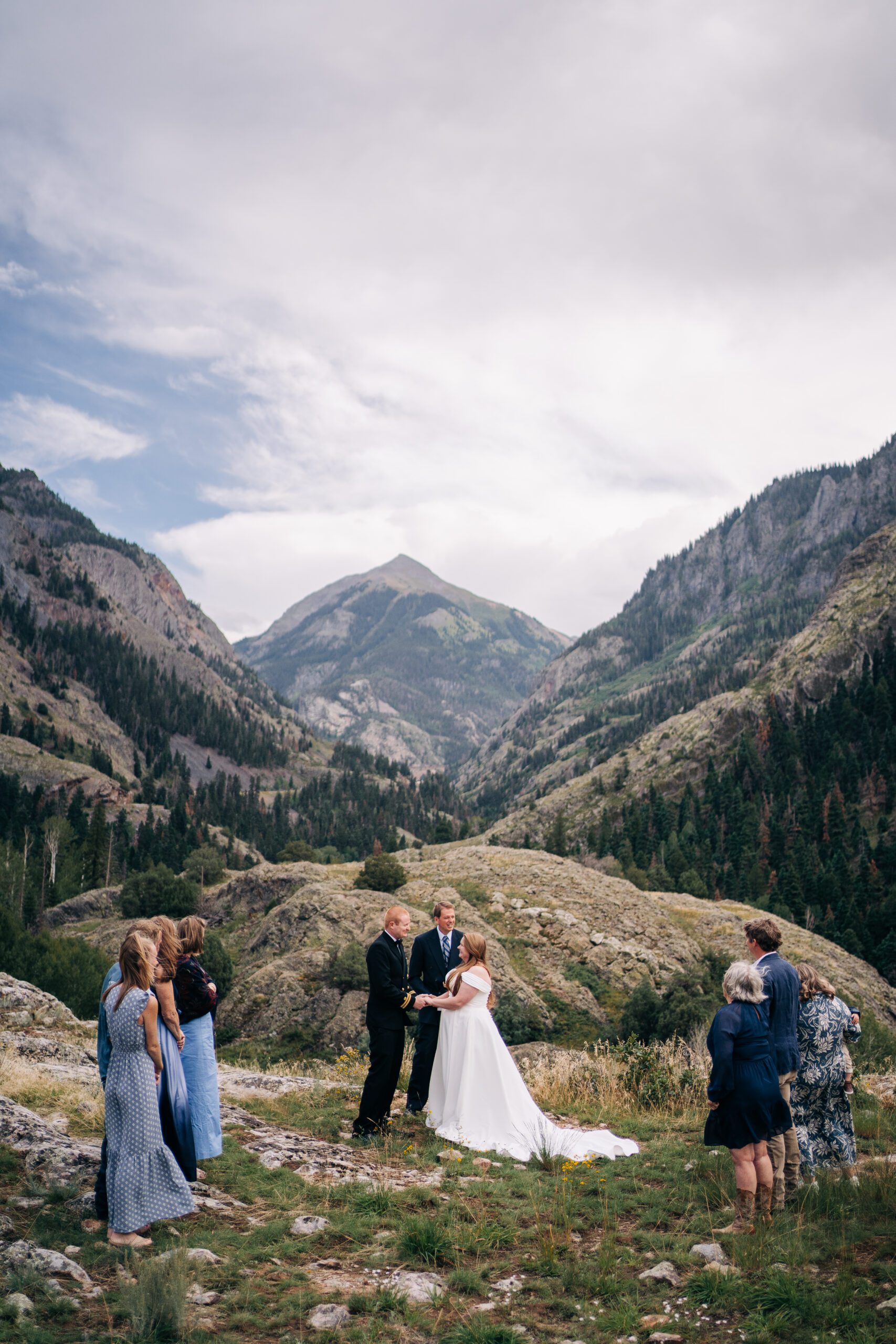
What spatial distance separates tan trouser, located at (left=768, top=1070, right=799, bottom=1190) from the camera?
27.7 ft

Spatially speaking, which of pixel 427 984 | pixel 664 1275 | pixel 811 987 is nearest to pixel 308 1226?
pixel 664 1275

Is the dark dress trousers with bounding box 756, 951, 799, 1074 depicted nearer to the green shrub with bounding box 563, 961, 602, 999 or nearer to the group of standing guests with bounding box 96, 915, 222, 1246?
the group of standing guests with bounding box 96, 915, 222, 1246

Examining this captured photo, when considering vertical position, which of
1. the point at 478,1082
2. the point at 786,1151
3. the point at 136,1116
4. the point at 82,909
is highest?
the point at 136,1116

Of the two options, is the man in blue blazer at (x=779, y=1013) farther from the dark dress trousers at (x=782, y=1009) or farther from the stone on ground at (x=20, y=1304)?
the stone on ground at (x=20, y=1304)

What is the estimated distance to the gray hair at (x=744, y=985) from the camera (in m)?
7.99

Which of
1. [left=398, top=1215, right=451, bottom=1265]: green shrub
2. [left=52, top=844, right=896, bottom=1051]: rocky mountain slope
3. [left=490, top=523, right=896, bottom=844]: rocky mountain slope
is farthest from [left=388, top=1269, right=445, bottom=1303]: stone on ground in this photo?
[left=490, top=523, right=896, bottom=844]: rocky mountain slope

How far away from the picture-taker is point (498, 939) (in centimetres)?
2866

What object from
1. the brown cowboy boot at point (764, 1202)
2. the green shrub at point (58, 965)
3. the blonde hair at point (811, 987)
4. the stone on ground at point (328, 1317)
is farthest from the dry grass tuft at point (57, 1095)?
the green shrub at point (58, 965)

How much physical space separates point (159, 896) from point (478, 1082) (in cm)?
4073

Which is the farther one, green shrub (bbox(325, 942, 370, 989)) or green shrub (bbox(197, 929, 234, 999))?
green shrub (bbox(197, 929, 234, 999))

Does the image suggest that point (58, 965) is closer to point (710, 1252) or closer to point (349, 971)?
point (349, 971)

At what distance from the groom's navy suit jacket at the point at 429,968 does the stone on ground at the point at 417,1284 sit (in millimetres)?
5033

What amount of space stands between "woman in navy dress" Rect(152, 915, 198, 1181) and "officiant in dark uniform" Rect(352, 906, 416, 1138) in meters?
3.03

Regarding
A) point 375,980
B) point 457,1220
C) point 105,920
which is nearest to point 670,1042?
point 375,980
